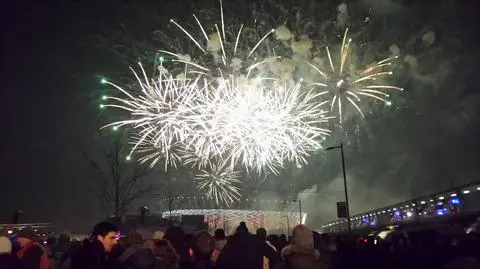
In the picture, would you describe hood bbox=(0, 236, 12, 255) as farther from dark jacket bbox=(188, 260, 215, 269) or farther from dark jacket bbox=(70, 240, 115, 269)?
dark jacket bbox=(188, 260, 215, 269)

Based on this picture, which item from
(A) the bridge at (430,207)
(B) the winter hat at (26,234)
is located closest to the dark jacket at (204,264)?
(B) the winter hat at (26,234)

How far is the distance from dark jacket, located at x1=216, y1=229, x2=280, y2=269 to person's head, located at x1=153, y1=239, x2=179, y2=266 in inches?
64.6

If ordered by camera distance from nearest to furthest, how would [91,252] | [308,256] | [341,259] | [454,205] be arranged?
1. [308,256]
2. [91,252]
3. [341,259]
4. [454,205]

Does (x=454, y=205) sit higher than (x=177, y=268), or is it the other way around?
(x=454, y=205)

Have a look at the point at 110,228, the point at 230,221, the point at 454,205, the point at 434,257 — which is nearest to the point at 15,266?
the point at 110,228

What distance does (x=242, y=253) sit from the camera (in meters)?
5.20

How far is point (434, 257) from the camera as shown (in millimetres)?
7234

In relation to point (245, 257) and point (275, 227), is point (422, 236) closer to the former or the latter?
point (245, 257)

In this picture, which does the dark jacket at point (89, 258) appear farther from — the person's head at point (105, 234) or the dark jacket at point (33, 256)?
the dark jacket at point (33, 256)

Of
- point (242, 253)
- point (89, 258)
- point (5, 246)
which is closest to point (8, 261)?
point (5, 246)

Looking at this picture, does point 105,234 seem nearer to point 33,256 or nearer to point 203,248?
point 33,256

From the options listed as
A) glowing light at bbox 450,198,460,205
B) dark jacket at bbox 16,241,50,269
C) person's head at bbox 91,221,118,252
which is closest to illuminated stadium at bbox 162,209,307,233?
glowing light at bbox 450,198,460,205

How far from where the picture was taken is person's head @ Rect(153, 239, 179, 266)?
6.64m

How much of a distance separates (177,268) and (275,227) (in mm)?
95054
